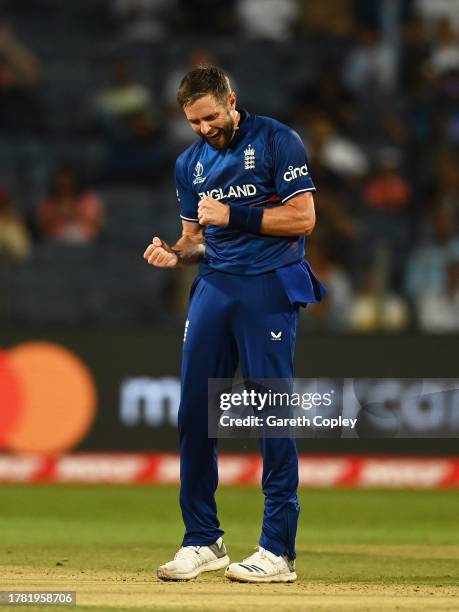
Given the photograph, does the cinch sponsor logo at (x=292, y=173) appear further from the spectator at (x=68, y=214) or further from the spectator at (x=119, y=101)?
the spectator at (x=119, y=101)

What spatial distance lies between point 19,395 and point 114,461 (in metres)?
0.93

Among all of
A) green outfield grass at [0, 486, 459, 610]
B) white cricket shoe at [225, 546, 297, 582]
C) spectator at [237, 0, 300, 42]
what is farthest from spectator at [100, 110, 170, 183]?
white cricket shoe at [225, 546, 297, 582]

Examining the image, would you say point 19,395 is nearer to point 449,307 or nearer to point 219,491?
point 219,491

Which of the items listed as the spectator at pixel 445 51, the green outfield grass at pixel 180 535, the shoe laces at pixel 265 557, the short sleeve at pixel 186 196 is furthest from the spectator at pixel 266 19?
the shoe laces at pixel 265 557

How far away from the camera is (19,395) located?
1184 cm

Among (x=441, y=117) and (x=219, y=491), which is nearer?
(x=219, y=491)

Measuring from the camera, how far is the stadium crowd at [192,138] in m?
12.8

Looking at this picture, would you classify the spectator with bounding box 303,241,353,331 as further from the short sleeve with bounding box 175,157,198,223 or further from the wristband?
the wristband

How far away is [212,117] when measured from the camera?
6.05 meters

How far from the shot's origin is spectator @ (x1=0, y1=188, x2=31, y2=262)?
12.9 meters

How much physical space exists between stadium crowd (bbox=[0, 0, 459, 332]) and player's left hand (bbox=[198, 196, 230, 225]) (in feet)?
20.0

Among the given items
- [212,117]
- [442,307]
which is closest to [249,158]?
[212,117]

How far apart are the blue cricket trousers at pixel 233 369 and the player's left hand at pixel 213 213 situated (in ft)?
1.05

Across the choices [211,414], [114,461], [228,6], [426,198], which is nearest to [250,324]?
[211,414]
